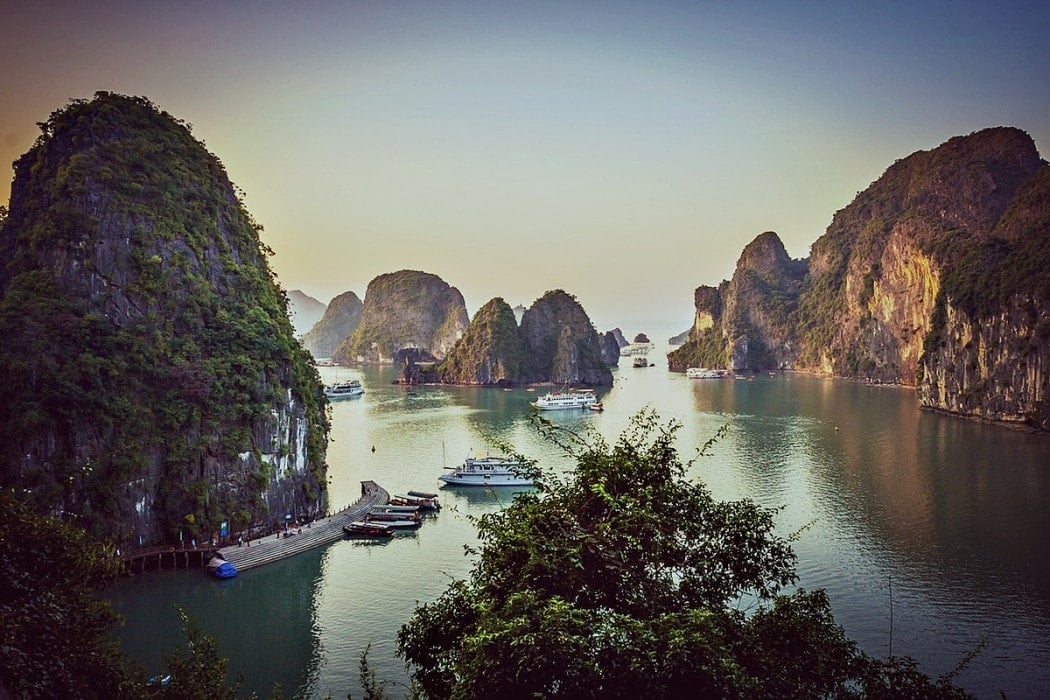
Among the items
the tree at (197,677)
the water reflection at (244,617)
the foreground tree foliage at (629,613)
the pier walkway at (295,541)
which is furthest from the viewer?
the pier walkway at (295,541)

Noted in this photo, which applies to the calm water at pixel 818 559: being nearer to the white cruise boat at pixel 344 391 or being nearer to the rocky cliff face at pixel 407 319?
the white cruise boat at pixel 344 391

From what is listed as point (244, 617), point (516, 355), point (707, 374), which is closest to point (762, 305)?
point (707, 374)

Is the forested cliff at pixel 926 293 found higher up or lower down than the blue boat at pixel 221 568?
higher up

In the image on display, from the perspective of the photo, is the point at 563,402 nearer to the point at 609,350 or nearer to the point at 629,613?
the point at 629,613

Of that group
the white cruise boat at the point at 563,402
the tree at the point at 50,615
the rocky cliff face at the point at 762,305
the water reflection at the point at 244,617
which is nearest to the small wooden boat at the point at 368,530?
the water reflection at the point at 244,617

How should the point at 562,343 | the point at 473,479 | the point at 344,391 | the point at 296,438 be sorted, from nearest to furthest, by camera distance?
1. the point at 296,438
2. the point at 473,479
3. the point at 344,391
4. the point at 562,343

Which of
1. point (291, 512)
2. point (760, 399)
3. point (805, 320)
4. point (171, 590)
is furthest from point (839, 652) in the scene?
point (805, 320)
